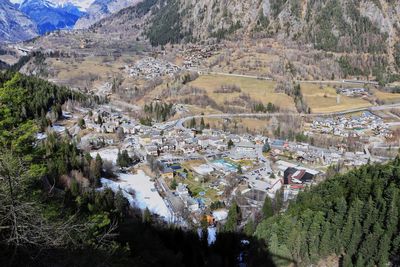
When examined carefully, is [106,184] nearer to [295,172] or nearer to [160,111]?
[295,172]

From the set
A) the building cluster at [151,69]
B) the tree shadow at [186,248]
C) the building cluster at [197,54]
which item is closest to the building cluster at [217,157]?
the tree shadow at [186,248]

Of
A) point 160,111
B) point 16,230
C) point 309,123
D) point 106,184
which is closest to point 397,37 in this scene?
point 309,123

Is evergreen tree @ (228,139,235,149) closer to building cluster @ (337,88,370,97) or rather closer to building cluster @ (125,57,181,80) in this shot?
building cluster @ (337,88,370,97)

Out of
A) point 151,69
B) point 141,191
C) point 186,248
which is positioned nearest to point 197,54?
point 151,69

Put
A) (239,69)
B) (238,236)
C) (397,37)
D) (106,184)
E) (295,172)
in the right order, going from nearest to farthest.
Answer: (238,236) < (106,184) < (295,172) < (239,69) < (397,37)

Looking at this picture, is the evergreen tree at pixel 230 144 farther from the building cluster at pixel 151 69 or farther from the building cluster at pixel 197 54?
the building cluster at pixel 197 54

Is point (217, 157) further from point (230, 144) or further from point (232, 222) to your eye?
point (232, 222)
